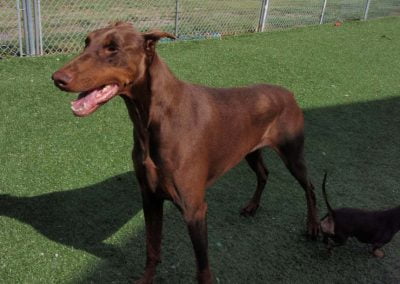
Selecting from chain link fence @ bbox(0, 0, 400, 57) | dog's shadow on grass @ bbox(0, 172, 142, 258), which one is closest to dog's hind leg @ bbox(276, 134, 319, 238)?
dog's shadow on grass @ bbox(0, 172, 142, 258)

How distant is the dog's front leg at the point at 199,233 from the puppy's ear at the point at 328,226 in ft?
3.65

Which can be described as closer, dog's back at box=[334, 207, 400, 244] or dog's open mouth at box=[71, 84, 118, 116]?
dog's open mouth at box=[71, 84, 118, 116]

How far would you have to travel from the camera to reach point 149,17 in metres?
12.1

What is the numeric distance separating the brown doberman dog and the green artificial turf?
55 centimetres

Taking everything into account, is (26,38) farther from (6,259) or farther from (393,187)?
(393,187)

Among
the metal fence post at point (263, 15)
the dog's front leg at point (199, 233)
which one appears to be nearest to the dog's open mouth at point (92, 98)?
the dog's front leg at point (199, 233)

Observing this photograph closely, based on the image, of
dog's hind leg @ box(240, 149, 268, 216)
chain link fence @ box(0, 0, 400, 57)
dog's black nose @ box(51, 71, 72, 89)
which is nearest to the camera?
dog's black nose @ box(51, 71, 72, 89)

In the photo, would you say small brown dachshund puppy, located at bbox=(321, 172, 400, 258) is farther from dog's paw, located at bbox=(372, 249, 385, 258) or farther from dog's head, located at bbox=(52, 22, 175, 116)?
dog's head, located at bbox=(52, 22, 175, 116)

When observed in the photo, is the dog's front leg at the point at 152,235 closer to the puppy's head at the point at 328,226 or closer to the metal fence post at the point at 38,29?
the puppy's head at the point at 328,226

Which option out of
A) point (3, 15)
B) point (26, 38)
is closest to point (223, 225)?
point (26, 38)

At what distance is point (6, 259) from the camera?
3.40 metres

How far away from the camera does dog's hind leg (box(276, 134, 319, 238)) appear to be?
3.66 m

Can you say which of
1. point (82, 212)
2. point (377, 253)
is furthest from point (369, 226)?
point (82, 212)

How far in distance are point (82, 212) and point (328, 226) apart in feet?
6.71
